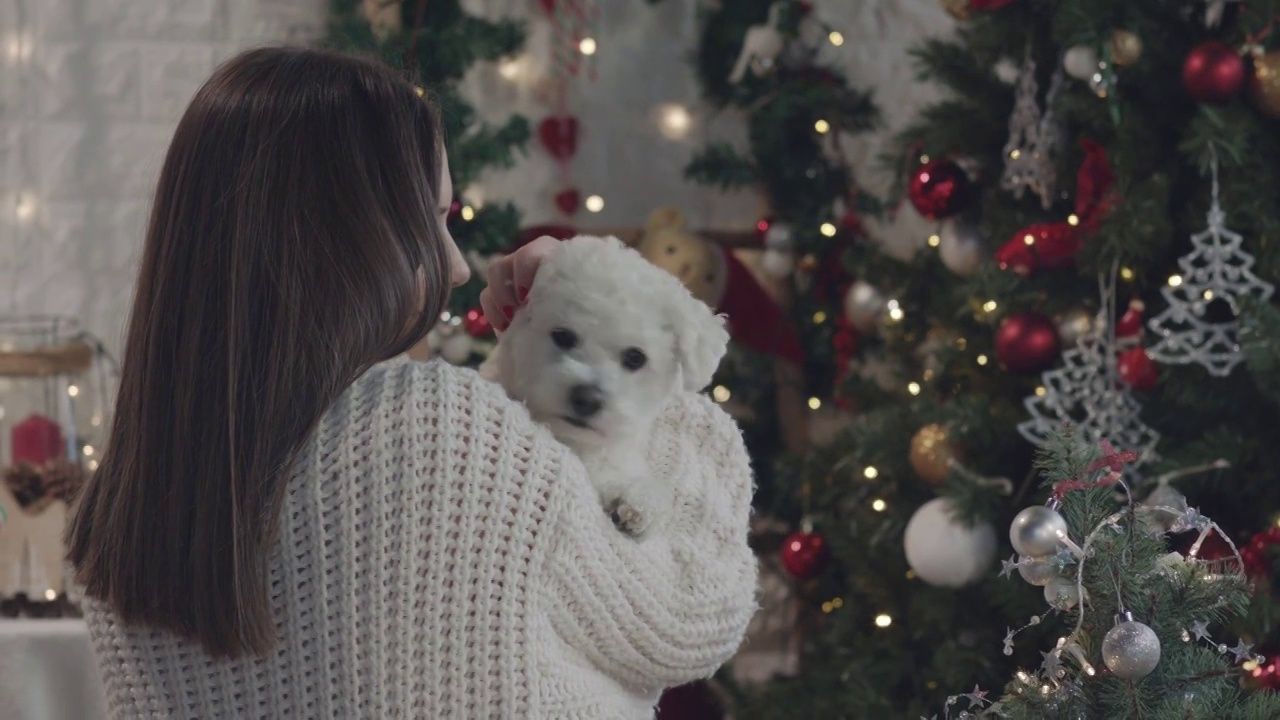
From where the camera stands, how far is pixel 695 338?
1547 mm

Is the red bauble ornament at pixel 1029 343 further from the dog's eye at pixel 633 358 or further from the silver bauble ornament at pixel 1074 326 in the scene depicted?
the dog's eye at pixel 633 358

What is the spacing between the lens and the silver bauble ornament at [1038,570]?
1311 mm

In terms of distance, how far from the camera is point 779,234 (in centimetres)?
355

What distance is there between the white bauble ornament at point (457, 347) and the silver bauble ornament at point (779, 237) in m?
0.78

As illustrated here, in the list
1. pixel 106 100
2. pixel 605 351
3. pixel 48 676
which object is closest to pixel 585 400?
pixel 605 351

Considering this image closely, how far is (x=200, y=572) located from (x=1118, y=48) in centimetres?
176

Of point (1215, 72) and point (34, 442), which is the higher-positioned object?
point (1215, 72)

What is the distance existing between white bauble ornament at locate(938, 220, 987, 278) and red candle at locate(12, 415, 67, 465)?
189cm

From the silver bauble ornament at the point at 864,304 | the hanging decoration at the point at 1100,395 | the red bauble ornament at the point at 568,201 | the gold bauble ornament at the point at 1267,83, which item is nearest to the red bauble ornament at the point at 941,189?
the hanging decoration at the point at 1100,395

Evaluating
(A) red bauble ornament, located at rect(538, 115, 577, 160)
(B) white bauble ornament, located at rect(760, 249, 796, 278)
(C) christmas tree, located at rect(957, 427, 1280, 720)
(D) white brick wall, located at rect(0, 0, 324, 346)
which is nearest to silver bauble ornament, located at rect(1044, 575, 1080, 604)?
(C) christmas tree, located at rect(957, 427, 1280, 720)

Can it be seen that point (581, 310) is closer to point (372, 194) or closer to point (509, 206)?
point (372, 194)

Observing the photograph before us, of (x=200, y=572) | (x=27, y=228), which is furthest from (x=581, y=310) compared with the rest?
(x=27, y=228)

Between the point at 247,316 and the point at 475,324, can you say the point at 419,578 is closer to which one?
the point at 247,316

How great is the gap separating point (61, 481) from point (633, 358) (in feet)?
4.17
